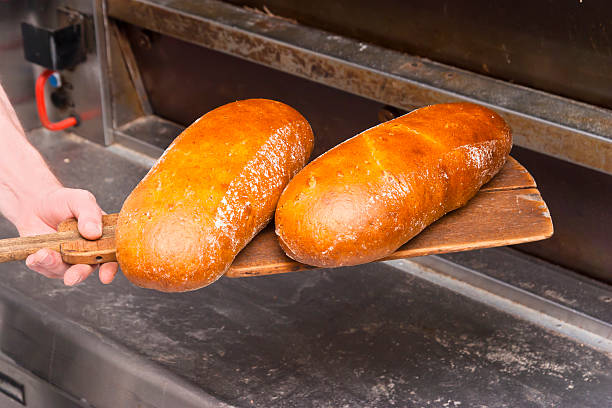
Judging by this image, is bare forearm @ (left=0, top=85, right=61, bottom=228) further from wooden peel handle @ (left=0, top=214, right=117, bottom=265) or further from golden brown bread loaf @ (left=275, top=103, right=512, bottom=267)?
golden brown bread loaf @ (left=275, top=103, right=512, bottom=267)

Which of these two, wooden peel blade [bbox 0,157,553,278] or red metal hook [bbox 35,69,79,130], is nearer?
wooden peel blade [bbox 0,157,553,278]

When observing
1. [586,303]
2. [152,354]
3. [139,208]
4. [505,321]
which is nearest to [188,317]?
[152,354]

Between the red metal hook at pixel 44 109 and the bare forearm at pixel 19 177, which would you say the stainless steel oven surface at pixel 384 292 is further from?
the red metal hook at pixel 44 109

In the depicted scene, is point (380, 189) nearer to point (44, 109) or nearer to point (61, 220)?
point (61, 220)

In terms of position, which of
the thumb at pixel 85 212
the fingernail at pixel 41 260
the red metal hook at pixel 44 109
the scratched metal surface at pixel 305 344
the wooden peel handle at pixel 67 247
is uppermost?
the thumb at pixel 85 212

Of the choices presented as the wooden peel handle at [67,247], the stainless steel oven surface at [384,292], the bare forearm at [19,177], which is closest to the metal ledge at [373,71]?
the stainless steel oven surface at [384,292]

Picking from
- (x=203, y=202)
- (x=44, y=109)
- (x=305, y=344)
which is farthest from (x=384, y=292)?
(x=44, y=109)

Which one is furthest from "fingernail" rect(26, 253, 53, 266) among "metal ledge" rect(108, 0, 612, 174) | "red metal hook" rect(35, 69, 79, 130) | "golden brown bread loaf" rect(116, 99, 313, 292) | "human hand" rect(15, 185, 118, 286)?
"red metal hook" rect(35, 69, 79, 130)
